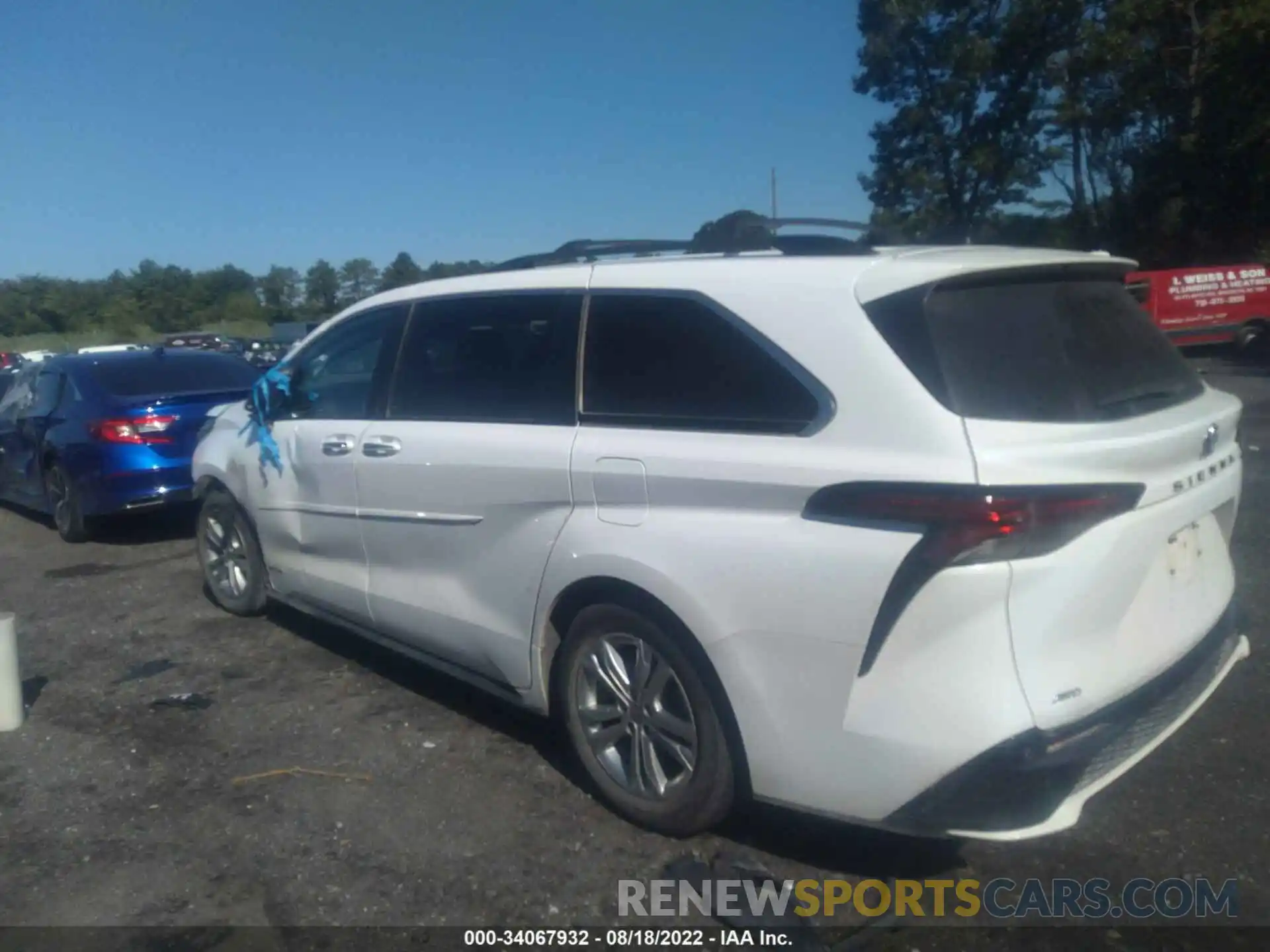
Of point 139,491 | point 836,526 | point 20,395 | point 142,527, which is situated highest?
point 20,395

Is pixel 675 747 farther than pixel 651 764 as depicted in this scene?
No

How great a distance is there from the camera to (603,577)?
374 centimetres

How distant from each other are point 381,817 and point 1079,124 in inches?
1547

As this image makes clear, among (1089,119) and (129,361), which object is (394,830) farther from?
(1089,119)

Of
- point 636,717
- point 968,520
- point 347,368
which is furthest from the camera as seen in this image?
point 347,368

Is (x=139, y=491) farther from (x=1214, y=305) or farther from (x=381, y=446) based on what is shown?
(x=1214, y=305)

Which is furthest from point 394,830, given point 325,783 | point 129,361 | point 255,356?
point 255,356

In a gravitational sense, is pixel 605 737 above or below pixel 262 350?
below

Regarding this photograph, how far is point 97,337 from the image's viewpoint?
161 feet

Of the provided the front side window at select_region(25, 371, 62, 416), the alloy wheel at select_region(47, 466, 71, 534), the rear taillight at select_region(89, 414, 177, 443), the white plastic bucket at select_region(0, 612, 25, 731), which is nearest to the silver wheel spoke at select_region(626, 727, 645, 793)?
the white plastic bucket at select_region(0, 612, 25, 731)

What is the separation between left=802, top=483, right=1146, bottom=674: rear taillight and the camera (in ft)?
9.41

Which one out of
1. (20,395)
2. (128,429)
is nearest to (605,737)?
(128,429)

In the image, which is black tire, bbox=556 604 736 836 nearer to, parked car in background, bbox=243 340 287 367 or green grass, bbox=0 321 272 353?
parked car in background, bbox=243 340 287 367

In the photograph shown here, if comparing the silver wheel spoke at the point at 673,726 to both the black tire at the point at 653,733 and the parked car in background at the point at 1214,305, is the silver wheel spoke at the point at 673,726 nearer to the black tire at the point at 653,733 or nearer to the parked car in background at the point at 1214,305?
the black tire at the point at 653,733
